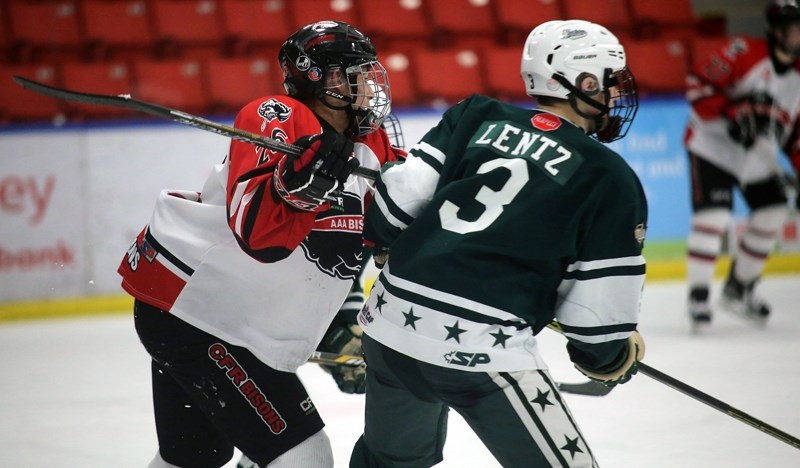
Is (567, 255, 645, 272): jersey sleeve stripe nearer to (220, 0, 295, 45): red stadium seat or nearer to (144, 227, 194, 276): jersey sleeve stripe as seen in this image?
(144, 227, 194, 276): jersey sleeve stripe

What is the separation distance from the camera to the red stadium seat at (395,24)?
670 centimetres

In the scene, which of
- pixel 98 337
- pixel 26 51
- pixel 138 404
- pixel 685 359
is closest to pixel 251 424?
pixel 138 404

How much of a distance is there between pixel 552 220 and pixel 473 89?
4.61 m

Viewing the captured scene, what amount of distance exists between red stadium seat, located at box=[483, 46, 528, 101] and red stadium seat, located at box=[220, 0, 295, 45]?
4.41 feet

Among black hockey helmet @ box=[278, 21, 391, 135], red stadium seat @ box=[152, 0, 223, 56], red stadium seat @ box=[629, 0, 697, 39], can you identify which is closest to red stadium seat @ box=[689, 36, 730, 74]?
red stadium seat @ box=[629, 0, 697, 39]

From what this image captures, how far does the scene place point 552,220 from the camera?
1632mm

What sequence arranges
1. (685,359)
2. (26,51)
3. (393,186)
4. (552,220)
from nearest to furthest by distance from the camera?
(552,220) < (393,186) < (685,359) < (26,51)

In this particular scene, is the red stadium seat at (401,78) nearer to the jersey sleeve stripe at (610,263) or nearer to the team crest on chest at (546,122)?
the team crest on chest at (546,122)

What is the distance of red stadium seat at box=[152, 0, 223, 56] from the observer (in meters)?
6.38

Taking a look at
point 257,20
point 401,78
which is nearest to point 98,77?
point 257,20

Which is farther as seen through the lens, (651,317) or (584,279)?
(651,317)

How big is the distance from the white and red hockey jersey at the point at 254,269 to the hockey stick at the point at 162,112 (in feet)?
0.33

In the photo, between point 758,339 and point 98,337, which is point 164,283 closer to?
point 98,337

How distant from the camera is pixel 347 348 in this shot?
7.51 ft
